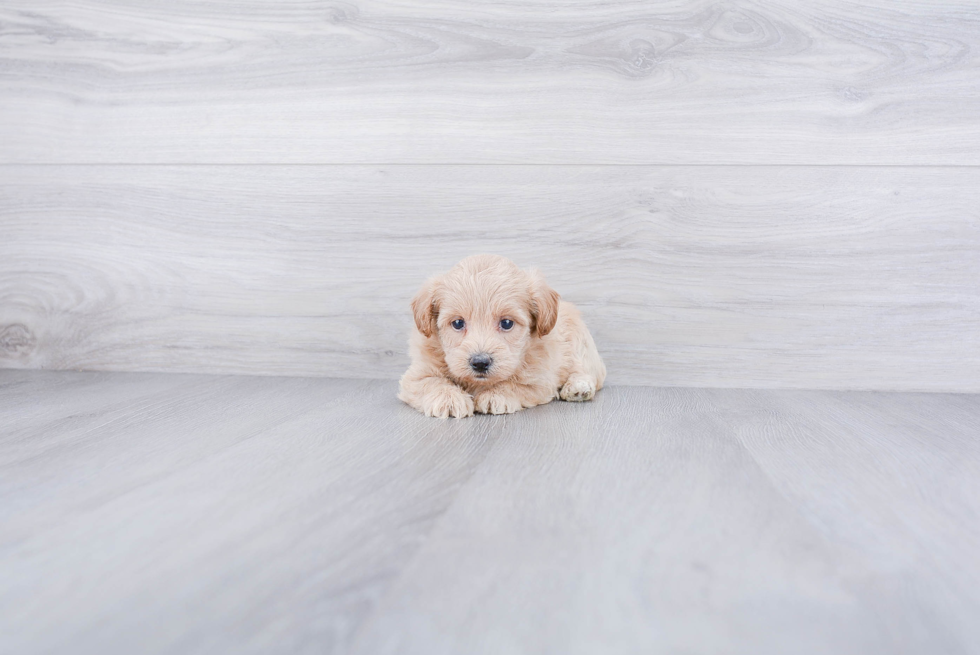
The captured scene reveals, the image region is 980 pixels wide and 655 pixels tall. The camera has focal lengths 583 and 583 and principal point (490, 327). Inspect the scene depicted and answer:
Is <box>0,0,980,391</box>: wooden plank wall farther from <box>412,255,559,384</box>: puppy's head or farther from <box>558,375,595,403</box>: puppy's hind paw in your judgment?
<box>412,255,559,384</box>: puppy's head

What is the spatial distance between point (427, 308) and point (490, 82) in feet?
2.52

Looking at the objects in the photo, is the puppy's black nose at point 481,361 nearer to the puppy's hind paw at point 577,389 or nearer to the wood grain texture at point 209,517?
the wood grain texture at point 209,517

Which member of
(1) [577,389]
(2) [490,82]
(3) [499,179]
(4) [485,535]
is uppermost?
(2) [490,82]

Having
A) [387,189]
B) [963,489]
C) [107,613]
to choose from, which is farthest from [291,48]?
[963,489]

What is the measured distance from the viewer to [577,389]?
1.43 m

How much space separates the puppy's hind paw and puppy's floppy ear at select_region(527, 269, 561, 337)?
175mm

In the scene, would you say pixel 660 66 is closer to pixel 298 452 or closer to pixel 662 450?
pixel 662 450

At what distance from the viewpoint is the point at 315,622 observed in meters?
0.50

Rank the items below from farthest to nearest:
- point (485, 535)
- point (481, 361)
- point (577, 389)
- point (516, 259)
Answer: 1. point (516, 259)
2. point (577, 389)
3. point (481, 361)
4. point (485, 535)

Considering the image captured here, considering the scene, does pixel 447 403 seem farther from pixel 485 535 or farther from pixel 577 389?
pixel 485 535

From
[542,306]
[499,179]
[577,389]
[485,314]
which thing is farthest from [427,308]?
[499,179]

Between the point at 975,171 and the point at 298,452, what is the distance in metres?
1.86

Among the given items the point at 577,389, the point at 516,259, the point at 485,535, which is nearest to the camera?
the point at 485,535

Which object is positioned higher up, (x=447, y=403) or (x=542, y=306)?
(x=542, y=306)
